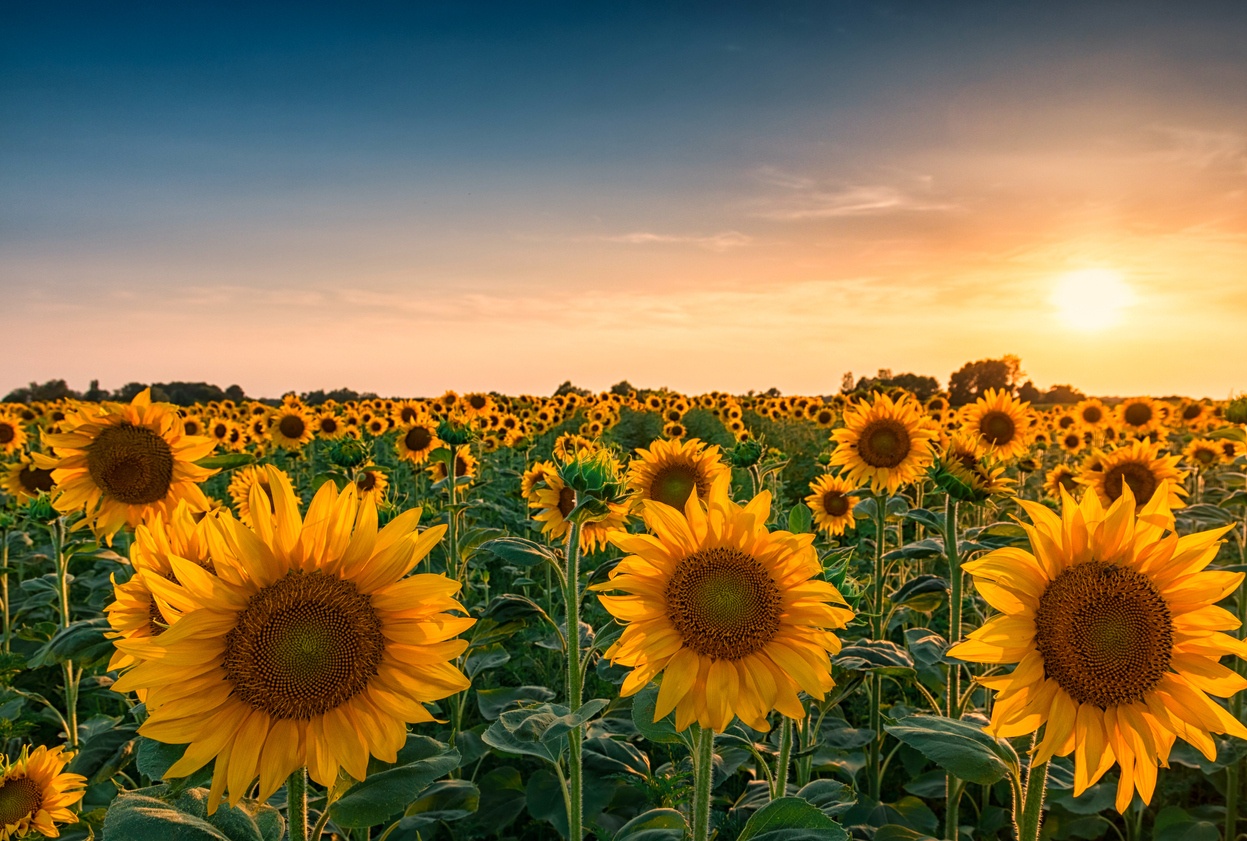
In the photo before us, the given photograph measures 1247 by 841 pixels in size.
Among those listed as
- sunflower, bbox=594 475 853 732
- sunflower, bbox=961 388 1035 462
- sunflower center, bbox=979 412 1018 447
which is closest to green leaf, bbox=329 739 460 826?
sunflower, bbox=594 475 853 732

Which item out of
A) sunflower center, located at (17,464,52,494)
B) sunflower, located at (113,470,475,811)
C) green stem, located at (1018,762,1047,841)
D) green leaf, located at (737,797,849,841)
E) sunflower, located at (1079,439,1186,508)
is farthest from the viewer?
sunflower center, located at (17,464,52,494)

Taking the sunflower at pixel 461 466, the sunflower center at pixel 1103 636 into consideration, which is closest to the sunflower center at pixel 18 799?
the sunflower center at pixel 1103 636

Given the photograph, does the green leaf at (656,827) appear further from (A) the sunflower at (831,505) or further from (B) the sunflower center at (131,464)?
(A) the sunflower at (831,505)

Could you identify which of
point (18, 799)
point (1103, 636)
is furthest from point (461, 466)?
point (1103, 636)

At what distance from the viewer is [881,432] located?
5.95 meters

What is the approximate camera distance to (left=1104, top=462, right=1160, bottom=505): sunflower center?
6.11 metres

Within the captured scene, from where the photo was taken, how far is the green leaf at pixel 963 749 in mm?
2064

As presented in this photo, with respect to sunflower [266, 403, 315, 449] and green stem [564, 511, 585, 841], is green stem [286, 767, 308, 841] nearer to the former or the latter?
green stem [564, 511, 585, 841]

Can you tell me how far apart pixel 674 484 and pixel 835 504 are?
3.48 meters

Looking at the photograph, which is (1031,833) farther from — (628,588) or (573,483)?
(573,483)

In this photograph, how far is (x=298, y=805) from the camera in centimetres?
188

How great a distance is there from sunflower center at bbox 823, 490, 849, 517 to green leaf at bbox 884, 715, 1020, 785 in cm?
495

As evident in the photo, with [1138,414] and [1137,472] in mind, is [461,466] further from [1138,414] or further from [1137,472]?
[1138,414]

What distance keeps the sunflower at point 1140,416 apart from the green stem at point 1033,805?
1216cm
